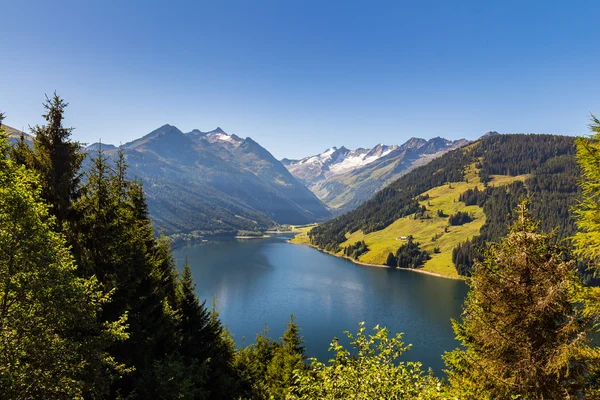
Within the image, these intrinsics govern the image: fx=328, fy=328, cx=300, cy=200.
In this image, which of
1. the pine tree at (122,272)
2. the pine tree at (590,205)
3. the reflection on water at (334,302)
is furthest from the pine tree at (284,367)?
the reflection on water at (334,302)

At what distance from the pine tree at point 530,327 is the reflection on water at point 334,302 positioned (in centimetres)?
7127

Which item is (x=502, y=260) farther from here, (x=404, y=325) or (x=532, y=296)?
(x=404, y=325)

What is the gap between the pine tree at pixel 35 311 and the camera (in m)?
12.2

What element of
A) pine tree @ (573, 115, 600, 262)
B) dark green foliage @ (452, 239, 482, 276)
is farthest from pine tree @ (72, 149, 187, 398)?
dark green foliage @ (452, 239, 482, 276)

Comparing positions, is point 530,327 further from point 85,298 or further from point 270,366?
point 270,366

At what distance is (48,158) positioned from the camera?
21750mm

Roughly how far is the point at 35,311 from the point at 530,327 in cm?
2099

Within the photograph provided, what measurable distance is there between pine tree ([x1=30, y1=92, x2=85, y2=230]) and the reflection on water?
6973 centimetres

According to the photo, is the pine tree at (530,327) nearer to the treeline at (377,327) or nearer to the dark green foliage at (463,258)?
the treeline at (377,327)

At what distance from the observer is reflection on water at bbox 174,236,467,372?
319 ft

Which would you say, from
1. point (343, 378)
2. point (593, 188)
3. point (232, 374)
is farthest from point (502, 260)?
point (232, 374)

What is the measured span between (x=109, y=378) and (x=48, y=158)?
14.8 meters

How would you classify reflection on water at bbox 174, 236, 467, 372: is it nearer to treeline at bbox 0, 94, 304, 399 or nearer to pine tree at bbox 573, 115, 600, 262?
treeline at bbox 0, 94, 304, 399

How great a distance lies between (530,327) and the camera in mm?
14578
